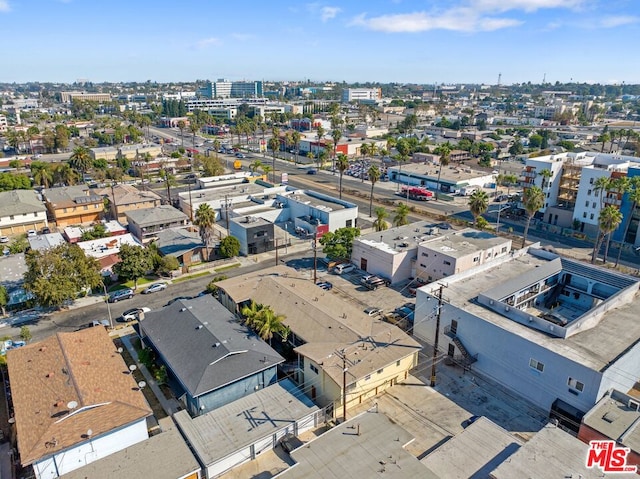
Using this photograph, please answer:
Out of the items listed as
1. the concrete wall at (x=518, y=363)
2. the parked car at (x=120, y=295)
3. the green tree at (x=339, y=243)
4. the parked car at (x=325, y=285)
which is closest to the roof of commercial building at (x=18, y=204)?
the parked car at (x=120, y=295)

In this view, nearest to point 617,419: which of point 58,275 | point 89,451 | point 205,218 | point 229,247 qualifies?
point 89,451

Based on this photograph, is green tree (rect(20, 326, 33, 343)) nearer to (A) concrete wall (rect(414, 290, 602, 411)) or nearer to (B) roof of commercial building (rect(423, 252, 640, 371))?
(A) concrete wall (rect(414, 290, 602, 411))

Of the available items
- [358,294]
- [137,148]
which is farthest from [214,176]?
[358,294]

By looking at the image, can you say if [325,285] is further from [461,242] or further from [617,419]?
[617,419]

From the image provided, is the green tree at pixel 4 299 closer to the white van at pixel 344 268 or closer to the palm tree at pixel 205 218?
the palm tree at pixel 205 218

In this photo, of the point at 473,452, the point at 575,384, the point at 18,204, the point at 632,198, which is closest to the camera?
the point at 473,452

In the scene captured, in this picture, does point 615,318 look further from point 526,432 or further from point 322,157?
point 322,157

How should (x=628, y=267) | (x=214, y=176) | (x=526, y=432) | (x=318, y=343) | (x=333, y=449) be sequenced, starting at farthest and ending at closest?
(x=214, y=176) → (x=628, y=267) → (x=318, y=343) → (x=526, y=432) → (x=333, y=449)
